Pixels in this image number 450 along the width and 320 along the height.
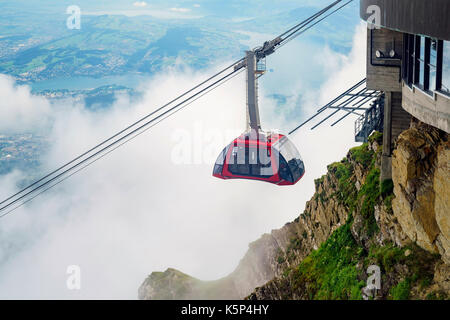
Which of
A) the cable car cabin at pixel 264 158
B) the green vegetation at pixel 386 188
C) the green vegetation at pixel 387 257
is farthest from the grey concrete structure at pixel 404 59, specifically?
the cable car cabin at pixel 264 158

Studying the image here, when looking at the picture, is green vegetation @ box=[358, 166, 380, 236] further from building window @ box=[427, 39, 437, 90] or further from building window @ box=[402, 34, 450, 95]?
building window @ box=[427, 39, 437, 90]

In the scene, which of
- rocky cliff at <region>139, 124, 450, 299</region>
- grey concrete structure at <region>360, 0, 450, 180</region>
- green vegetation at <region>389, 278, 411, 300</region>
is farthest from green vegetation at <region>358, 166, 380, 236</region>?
green vegetation at <region>389, 278, 411, 300</region>

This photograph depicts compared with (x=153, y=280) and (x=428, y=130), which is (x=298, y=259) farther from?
(x=153, y=280)

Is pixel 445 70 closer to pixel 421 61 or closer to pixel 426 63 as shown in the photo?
pixel 426 63

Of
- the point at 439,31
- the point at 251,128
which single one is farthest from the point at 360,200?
the point at 439,31
